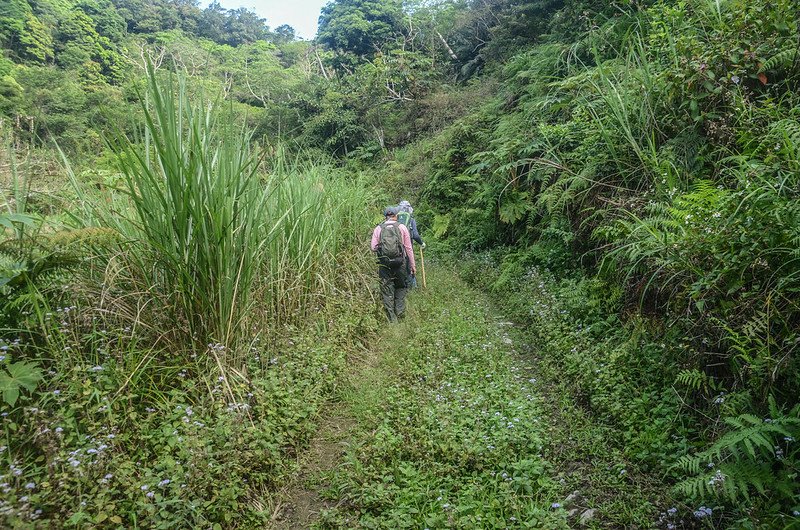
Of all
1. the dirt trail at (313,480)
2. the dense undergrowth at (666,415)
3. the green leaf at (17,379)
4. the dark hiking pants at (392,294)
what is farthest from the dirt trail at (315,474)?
the dark hiking pants at (392,294)

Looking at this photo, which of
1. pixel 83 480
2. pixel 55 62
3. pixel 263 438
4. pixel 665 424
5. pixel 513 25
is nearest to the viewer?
pixel 83 480

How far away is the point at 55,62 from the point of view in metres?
24.7

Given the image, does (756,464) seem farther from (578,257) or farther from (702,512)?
(578,257)

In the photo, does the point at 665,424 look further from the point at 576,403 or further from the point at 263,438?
the point at 263,438

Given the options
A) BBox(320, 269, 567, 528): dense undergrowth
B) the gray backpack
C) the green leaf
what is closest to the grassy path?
BBox(320, 269, 567, 528): dense undergrowth

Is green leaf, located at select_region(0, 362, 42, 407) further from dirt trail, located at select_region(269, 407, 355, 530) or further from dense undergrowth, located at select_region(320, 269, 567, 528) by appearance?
dense undergrowth, located at select_region(320, 269, 567, 528)

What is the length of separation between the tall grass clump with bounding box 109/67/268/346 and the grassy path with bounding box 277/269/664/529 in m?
1.31

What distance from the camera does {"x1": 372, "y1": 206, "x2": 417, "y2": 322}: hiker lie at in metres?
6.23

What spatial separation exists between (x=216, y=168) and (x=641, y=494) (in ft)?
12.1

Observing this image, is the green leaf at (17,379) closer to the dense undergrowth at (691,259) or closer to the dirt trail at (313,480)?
the dirt trail at (313,480)

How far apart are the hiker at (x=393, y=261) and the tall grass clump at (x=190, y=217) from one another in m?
2.82

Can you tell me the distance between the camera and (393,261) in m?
6.27

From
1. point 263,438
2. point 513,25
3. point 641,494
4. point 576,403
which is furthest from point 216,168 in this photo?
point 513,25

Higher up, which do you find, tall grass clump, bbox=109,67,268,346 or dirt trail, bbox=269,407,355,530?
tall grass clump, bbox=109,67,268,346
